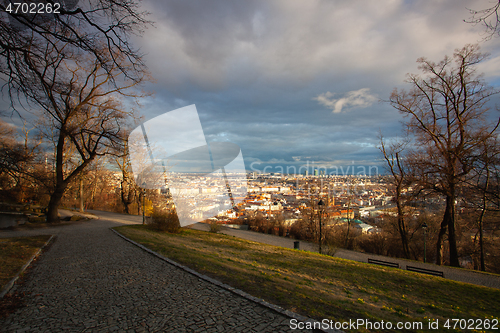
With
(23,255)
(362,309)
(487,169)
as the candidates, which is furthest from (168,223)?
(487,169)

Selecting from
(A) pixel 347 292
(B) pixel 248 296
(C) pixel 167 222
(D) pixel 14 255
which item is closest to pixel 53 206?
(C) pixel 167 222

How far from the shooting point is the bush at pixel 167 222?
1349 cm

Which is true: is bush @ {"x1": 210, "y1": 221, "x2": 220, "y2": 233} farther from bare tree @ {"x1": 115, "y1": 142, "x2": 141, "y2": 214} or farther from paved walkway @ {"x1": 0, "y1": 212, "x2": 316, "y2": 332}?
bare tree @ {"x1": 115, "y1": 142, "x2": 141, "y2": 214}

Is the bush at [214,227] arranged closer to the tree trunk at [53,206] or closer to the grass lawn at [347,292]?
the grass lawn at [347,292]

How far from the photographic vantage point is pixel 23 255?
6938mm

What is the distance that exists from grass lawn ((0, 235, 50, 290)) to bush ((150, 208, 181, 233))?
5.22 metres

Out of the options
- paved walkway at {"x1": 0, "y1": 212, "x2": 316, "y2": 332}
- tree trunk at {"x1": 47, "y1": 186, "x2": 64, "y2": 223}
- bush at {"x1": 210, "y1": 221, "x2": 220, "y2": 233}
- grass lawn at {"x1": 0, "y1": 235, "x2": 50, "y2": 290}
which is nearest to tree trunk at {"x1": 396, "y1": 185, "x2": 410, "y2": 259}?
bush at {"x1": 210, "y1": 221, "x2": 220, "y2": 233}

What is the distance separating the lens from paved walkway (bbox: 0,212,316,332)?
329cm

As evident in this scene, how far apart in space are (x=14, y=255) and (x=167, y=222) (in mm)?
7219

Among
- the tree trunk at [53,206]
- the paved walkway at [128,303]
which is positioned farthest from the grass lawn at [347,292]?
the tree trunk at [53,206]

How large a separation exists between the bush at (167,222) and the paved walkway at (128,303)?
7058 millimetres

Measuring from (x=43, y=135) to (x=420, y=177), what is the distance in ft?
98.5

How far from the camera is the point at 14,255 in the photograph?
681 cm

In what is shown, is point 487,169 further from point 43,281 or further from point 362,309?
point 43,281
